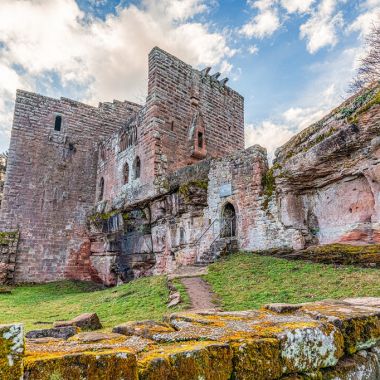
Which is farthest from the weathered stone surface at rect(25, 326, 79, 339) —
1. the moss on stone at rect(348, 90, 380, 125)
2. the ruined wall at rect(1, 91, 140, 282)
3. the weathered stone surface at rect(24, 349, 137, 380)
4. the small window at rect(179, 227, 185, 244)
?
the ruined wall at rect(1, 91, 140, 282)

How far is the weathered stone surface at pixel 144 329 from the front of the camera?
227 cm

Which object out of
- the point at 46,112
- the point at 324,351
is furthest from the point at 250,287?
the point at 46,112

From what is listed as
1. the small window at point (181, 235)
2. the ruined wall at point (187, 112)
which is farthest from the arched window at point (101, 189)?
the small window at point (181, 235)

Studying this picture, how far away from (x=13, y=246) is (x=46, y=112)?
28.9ft

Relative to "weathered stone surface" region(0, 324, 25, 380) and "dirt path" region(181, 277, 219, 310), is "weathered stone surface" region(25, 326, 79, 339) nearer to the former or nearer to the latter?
"weathered stone surface" region(0, 324, 25, 380)

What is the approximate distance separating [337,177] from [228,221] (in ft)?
15.0

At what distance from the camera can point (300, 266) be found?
9336mm

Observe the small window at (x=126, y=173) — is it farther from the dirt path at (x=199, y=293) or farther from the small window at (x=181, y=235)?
the dirt path at (x=199, y=293)

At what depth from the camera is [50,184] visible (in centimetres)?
2139

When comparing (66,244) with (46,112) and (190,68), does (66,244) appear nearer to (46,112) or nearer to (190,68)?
(46,112)

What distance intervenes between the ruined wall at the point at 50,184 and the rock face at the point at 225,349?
19529mm

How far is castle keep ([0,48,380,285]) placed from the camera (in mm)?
10414

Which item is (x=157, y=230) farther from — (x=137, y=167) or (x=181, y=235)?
(x=137, y=167)

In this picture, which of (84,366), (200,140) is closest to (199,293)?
(84,366)
